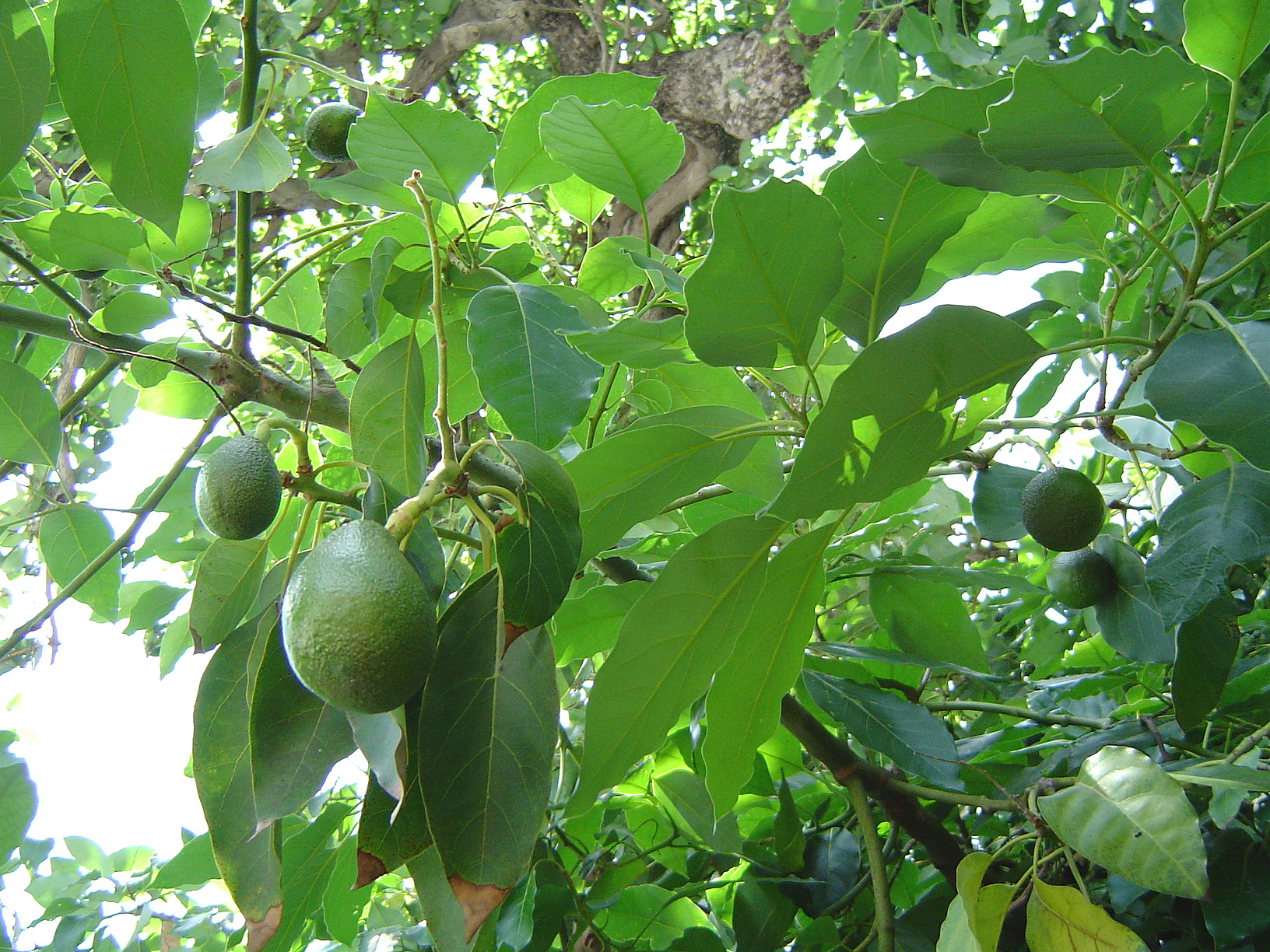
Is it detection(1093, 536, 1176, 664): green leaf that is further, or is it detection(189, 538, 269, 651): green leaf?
detection(1093, 536, 1176, 664): green leaf

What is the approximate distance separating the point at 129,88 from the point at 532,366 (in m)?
0.32

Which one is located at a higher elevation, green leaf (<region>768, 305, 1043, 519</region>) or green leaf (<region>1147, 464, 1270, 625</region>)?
green leaf (<region>768, 305, 1043, 519</region>)

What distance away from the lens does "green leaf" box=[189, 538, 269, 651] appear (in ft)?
2.29

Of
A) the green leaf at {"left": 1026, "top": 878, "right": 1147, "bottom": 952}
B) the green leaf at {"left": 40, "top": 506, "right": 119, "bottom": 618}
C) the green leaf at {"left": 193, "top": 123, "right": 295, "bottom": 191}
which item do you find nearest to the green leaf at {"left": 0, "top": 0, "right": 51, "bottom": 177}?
the green leaf at {"left": 193, "top": 123, "right": 295, "bottom": 191}

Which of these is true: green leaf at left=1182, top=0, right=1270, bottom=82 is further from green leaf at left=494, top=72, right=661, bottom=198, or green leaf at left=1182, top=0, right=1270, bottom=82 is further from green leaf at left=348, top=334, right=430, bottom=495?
green leaf at left=348, top=334, right=430, bottom=495

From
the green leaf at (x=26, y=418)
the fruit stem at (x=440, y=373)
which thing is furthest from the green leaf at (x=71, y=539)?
the fruit stem at (x=440, y=373)

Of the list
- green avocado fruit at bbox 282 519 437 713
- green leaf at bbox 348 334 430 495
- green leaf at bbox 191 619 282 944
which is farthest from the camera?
green leaf at bbox 348 334 430 495

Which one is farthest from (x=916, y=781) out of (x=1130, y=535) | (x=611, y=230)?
(x=611, y=230)

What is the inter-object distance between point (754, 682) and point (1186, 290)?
1.41 feet

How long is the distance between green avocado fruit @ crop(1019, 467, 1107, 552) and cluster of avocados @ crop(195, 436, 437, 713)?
1.99ft

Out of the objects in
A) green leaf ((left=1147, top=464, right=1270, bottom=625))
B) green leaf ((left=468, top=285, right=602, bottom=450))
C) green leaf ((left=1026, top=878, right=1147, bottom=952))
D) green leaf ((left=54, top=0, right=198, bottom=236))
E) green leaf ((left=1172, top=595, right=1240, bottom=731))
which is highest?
green leaf ((left=54, top=0, right=198, bottom=236))

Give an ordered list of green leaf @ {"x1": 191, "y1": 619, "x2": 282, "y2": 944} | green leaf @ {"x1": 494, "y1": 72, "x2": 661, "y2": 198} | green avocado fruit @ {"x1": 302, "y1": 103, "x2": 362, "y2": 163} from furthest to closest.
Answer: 1. green avocado fruit @ {"x1": 302, "y1": 103, "x2": 362, "y2": 163}
2. green leaf @ {"x1": 494, "y1": 72, "x2": 661, "y2": 198}
3. green leaf @ {"x1": 191, "y1": 619, "x2": 282, "y2": 944}

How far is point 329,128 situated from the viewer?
35.9 inches

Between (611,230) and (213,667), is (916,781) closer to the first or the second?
(213,667)
